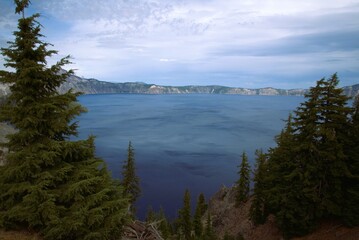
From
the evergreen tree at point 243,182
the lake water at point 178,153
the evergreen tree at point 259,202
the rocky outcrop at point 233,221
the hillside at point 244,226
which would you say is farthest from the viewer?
the lake water at point 178,153

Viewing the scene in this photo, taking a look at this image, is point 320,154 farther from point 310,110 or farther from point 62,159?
point 62,159

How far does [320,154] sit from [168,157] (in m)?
61.4

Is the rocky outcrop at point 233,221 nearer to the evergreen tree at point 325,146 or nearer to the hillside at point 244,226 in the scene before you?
the hillside at point 244,226

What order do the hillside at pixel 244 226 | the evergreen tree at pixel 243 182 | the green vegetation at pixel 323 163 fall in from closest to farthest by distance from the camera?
the green vegetation at pixel 323 163, the hillside at pixel 244 226, the evergreen tree at pixel 243 182

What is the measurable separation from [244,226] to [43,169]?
3223cm

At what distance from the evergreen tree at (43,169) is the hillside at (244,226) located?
19.6 metres

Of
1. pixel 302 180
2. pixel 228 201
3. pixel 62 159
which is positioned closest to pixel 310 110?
pixel 302 180

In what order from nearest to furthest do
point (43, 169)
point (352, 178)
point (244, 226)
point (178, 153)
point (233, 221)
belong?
point (43, 169) → point (352, 178) → point (244, 226) → point (233, 221) → point (178, 153)

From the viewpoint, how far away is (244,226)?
3550cm

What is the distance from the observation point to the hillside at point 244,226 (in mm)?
21391

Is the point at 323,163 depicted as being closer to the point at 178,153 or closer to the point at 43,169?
the point at 43,169

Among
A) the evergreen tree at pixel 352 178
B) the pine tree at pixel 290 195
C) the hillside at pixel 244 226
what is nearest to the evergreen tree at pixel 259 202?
the hillside at pixel 244 226

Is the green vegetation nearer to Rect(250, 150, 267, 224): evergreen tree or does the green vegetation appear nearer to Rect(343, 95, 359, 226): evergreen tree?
Rect(343, 95, 359, 226): evergreen tree

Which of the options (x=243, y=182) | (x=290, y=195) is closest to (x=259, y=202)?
(x=243, y=182)
